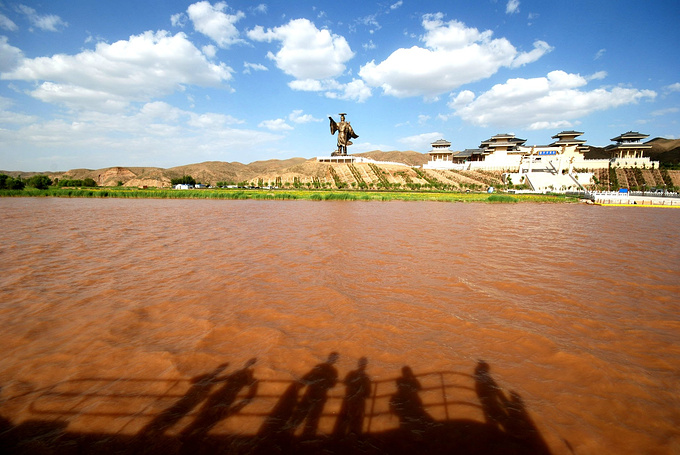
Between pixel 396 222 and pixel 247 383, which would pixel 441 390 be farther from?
pixel 396 222

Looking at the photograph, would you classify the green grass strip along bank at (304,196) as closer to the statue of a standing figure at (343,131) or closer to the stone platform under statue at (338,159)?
the statue of a standing figure at (343,131)

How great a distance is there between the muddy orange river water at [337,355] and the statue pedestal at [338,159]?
6179 cm

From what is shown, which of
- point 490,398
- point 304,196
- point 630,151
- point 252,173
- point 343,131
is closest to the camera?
point 490,398

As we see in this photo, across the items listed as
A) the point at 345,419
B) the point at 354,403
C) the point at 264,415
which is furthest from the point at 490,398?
the point at 264,415

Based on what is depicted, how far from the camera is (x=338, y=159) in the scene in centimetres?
6962

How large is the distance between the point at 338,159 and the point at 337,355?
67630mm

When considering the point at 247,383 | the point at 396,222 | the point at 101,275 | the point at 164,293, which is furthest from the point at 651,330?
the point at 396,222

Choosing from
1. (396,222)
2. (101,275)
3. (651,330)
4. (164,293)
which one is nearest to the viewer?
(651,330)

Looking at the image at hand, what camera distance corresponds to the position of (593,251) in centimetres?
1127

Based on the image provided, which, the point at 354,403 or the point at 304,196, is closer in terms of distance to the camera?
the point at 354,403

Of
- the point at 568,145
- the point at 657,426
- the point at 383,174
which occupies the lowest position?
the point at 657,426

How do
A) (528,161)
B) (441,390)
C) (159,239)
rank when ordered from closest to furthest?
1. (441,390)
2. (159,239)
3. (528,161)

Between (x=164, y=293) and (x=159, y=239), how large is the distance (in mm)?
6929

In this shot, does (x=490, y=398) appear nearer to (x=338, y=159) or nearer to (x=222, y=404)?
(x=222, y=404)
